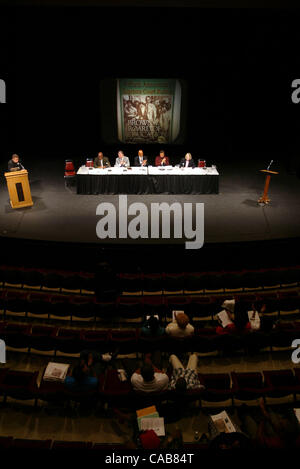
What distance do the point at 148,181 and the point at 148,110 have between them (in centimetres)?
464

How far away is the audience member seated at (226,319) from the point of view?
6.13 m

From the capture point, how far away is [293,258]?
9023mm

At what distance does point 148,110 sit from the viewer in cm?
1488

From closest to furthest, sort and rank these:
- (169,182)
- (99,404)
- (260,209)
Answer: (99,404) < (260,209) < (169,182)

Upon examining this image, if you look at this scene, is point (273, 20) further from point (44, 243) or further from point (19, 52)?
point (44, 243)

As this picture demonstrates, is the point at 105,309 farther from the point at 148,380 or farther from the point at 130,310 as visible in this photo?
the point at 148,380

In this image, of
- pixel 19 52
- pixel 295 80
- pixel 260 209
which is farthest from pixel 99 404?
pixel 295 80

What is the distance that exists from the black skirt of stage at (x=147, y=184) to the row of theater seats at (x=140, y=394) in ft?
21.6

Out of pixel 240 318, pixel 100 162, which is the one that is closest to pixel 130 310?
pixel 240 318

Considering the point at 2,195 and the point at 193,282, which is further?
the point at 2,195

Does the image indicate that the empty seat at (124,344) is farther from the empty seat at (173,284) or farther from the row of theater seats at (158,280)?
the empty seat at (173,284)

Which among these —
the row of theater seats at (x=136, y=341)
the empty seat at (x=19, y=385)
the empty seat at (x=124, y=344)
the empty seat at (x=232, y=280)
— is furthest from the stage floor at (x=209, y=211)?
the empty seat at (x=19, y=385)

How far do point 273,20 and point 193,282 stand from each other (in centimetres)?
759
